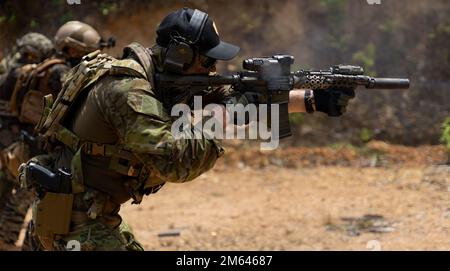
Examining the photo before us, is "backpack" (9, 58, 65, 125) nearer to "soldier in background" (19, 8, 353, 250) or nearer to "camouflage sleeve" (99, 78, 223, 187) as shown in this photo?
"soldier in background" (19, 8, 353, 250)

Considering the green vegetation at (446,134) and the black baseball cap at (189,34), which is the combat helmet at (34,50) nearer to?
the black baseball cap at (189,34)

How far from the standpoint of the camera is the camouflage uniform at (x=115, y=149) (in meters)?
3.35

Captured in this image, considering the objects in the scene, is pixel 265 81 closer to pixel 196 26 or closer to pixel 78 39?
pixel 196 26

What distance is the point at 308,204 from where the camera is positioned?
7.50 metres

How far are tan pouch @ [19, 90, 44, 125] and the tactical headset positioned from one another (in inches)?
97.9

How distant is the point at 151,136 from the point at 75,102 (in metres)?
0.55

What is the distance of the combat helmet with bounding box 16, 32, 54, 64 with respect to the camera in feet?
20.3

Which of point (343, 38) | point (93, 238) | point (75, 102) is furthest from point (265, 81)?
point (343, 38)

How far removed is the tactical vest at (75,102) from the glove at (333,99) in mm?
1084

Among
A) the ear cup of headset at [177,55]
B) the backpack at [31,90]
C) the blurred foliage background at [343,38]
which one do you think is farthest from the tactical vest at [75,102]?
the blurred foliage background at [343,38]

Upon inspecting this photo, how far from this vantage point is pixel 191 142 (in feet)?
11.1

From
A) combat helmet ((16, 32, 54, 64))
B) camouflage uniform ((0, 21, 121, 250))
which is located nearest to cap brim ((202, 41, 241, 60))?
camouflage uniform ((0, 21, 121, 250))

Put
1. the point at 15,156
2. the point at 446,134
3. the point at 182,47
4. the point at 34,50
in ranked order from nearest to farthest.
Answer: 1. the point at 182,47
2. the point at 15,156
3. the point at 34,50
4. the point at 446,134
